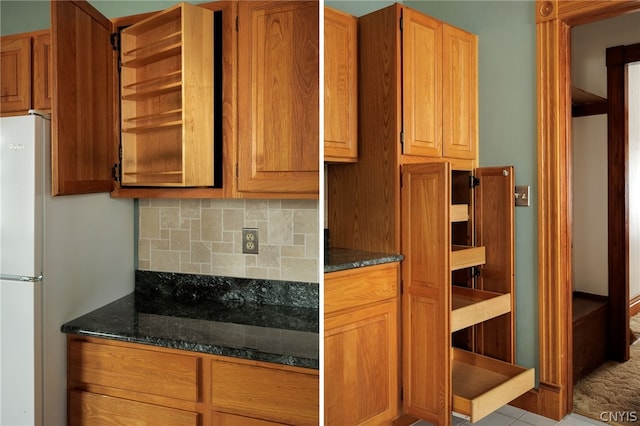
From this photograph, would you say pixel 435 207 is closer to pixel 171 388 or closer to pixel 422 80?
pixel 422 80

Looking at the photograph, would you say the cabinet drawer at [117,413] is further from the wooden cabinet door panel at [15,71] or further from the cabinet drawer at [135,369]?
the wooden cabinet door panel at [15,71]

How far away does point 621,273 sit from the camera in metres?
0.38

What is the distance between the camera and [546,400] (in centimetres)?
42

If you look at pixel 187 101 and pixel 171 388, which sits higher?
pixel 187 101

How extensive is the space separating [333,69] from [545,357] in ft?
1.29

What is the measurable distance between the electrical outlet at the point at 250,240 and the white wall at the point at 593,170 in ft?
1.10

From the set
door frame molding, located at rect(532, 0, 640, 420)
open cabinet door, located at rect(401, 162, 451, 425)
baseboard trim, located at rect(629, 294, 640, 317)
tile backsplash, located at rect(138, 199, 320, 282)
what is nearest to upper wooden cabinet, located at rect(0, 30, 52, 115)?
tile backsplash, located at rect(138, 199, 320, 282)

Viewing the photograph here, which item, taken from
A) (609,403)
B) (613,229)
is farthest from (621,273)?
(609,403)

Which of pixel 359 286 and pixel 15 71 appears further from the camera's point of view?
pixel 359 286

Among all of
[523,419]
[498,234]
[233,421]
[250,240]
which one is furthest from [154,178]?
[523,419]

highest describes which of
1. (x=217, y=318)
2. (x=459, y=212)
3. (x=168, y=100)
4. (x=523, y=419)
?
(x=168, y=100)

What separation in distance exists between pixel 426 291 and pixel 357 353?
0.12m

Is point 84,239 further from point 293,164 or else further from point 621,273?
point 621,273

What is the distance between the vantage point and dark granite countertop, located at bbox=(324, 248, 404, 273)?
431mm
